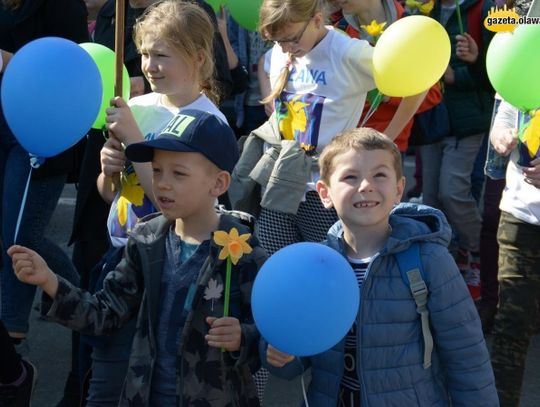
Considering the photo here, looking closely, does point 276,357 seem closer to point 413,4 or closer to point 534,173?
point 534,173

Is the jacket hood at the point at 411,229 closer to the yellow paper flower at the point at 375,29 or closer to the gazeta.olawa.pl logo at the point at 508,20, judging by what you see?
the gazeta.olawa.pl logo at the point at 508,20

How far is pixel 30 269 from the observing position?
3057 millimetres

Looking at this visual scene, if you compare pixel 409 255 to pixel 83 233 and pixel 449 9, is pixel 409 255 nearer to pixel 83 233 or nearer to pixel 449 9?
pixel 83 233

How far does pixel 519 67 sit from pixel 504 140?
0.33 m

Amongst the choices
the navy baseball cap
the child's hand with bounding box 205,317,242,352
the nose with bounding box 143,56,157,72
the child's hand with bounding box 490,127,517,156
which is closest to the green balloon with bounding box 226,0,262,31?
the nose with bounding box 143,56,157,72

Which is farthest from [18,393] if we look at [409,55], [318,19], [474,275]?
[474,275]

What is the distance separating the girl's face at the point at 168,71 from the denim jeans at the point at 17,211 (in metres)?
1.08

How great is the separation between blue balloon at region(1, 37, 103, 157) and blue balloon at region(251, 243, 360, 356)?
1.20 metres

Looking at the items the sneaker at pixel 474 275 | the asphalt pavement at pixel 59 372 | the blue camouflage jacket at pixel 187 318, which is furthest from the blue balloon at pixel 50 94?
the sneaker at pixel 474 275

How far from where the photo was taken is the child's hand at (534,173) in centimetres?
394

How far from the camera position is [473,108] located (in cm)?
591

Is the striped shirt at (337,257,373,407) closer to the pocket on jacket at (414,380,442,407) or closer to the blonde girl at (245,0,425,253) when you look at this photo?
the pocket on jacket at (414,380,442,407)

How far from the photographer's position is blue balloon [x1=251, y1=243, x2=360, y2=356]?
2.77 m

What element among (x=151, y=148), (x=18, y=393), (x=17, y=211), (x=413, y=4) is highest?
(x=151, y=148)
